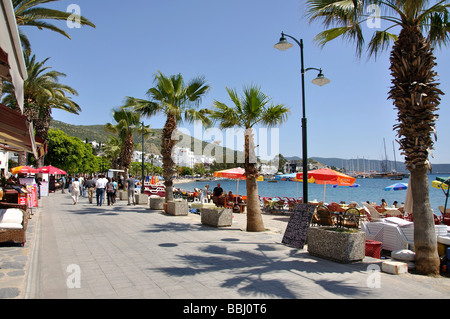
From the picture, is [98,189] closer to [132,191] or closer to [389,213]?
[132,191]

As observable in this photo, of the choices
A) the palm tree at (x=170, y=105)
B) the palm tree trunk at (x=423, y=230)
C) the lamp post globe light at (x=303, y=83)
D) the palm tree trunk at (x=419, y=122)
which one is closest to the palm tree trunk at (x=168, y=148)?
the palm tree at (x=170, y=105)

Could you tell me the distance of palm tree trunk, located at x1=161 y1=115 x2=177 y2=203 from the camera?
50.4 ft

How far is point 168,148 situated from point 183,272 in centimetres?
1054

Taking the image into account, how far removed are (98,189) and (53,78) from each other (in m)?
11.4

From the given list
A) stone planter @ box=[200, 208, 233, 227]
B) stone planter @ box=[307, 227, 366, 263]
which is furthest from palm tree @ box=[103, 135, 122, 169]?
stone planter @ box=[307, 227, 366, 263]

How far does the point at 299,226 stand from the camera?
7.91 m

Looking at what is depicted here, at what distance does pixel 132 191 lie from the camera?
18500 mm

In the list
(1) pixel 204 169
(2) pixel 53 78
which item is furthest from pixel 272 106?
(1) pixel 204 169

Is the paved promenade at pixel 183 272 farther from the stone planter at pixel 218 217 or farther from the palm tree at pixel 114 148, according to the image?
the palm tree at pixel 114 148

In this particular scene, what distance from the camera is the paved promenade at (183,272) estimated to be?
4500 mm

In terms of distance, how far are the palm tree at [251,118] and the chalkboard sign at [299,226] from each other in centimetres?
209

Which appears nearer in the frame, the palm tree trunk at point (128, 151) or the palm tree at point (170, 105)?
the palm tree at point (170, 105)

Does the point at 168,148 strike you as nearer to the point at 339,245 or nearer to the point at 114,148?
the point at 339,245
